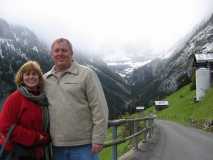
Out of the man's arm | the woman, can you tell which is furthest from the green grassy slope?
the woman

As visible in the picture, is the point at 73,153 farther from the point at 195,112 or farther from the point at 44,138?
the point at 195,112

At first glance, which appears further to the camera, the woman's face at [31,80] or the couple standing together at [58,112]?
the woman's face at [31,80]

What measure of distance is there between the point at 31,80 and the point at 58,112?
467 mm

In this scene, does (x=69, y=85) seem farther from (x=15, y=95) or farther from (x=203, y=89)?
(x=203, y=89)

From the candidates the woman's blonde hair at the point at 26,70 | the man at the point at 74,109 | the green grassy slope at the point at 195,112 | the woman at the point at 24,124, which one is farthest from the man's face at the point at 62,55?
the green grassy slope at the point at 195,112

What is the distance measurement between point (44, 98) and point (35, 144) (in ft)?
1.70

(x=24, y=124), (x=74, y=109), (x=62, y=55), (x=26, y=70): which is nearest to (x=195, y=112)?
(x=62, y=55)

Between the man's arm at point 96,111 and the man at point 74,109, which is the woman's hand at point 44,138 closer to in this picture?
the man at point 74,109

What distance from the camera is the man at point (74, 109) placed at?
5.56m

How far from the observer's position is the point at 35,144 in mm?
5332

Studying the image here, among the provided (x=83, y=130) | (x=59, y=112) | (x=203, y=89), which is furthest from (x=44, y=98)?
(x=203, y=89)

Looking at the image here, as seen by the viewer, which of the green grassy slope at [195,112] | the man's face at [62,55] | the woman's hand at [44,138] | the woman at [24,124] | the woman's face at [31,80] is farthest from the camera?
the green grassy slope at [195,112]

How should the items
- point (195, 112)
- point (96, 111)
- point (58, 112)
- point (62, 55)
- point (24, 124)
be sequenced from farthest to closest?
point (195, 112)
point (62, 55)
point (96, 111)
point (58, 112)
point (24, 124)

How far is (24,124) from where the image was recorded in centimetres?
533
